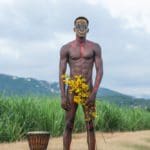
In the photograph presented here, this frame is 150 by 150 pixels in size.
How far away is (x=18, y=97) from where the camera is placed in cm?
1819

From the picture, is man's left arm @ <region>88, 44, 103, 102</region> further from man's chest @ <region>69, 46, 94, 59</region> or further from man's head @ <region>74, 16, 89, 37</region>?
man's head @ <region>74, 16, 89, 37</region>

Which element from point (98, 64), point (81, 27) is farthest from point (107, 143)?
point (81, 27)

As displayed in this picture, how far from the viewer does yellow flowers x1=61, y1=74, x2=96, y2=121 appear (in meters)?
10.9

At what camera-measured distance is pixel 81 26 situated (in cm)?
1116

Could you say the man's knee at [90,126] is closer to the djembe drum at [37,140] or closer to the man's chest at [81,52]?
the man's chest at [81,52]

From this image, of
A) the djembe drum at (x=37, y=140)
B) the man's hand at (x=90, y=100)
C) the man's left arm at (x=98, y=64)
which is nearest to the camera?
the man's hand at (x=90, y=100)

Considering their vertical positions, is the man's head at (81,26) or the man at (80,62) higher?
the man's head at (81,26)

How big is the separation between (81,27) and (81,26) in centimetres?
2

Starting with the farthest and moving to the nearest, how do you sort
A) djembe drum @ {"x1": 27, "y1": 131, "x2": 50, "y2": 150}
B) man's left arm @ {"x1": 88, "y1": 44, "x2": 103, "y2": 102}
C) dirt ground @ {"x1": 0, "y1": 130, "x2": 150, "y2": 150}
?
dirt ground @ {"x1": 0, "y1": 130, "x2": 150, "y2": 150}, djembe drum @ {"x1": 27, "y1": 131, "x2": 50, "y2": 150}, man's left arm @ {"x1": 88, "y1": 44, "x2": 103, "y2": 102}

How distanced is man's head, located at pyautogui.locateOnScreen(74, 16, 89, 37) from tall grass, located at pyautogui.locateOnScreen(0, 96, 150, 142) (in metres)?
5.76

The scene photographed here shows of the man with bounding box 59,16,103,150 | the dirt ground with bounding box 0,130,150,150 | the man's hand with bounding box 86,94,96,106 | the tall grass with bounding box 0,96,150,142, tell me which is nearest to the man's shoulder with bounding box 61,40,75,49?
the man with bounding box 59,16,103,150

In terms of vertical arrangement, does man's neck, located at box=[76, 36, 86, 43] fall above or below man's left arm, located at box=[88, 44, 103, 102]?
above

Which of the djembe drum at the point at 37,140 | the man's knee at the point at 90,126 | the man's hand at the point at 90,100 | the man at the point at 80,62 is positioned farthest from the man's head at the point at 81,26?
the djembe drum at the point at 37,140

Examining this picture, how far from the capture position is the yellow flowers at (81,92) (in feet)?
35.9
